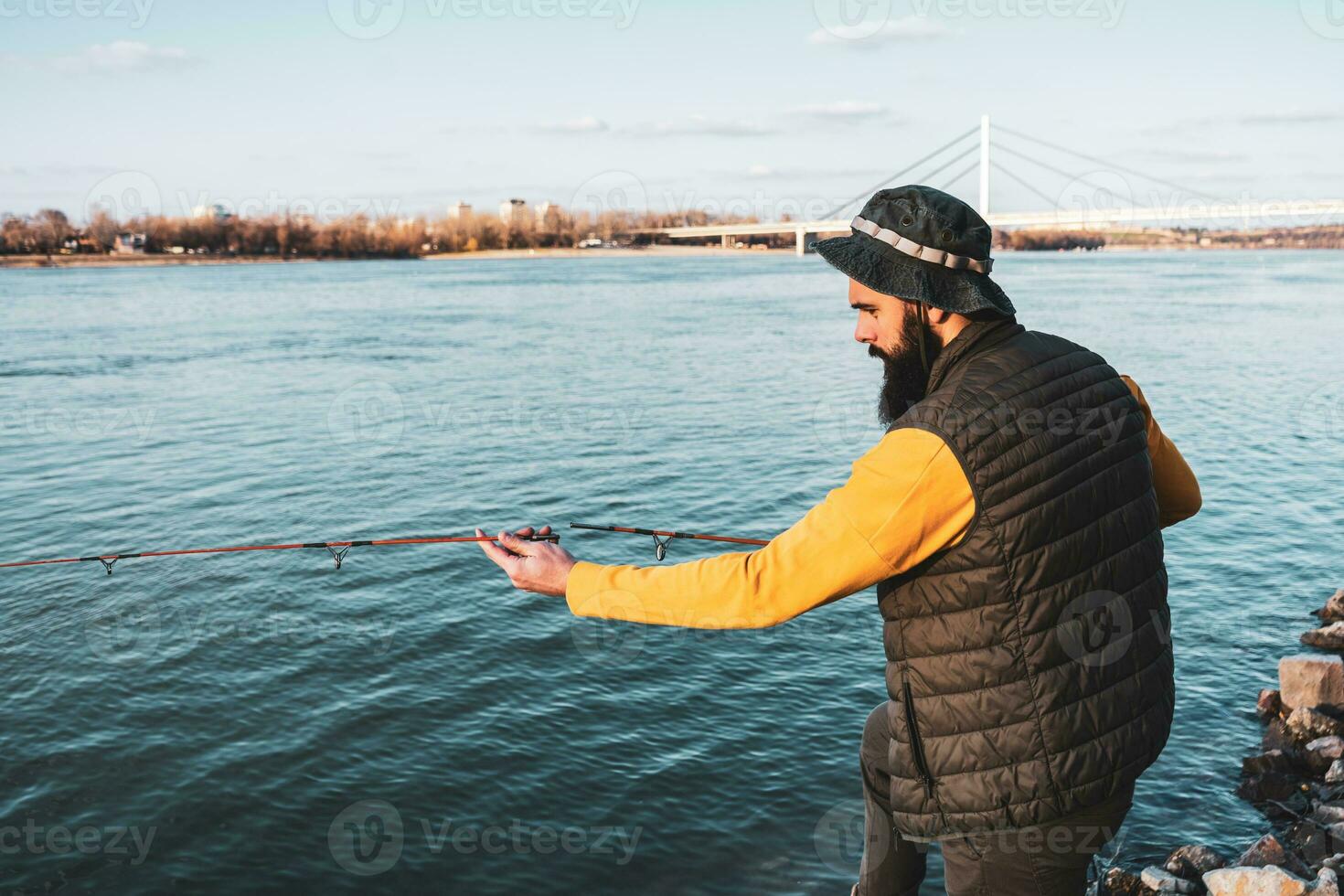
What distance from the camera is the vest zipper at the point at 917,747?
2.74m

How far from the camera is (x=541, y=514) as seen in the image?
53.1 ft

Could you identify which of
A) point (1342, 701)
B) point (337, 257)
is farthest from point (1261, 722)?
point (337, 257)

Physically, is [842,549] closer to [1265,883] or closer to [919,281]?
[919,281]

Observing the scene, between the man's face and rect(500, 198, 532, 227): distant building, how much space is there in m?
146

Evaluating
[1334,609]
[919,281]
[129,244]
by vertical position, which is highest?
[129,244]

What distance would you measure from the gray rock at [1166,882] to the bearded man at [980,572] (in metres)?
4.69

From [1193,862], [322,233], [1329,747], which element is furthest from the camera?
[322,233]

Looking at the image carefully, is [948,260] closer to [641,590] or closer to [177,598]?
[641,590]

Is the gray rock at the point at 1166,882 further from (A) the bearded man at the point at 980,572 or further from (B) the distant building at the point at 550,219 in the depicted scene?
(B) the distant building at the point at 550,219

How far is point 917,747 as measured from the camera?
2.77 m

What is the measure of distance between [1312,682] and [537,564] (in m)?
9.04

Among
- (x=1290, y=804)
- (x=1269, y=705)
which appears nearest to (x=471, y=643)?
(x=1290, y=804)

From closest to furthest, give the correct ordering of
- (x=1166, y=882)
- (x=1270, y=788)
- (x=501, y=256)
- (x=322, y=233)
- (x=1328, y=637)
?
(x=1166, y=882)
(x=1270, y=788)
(x=1328, y=637)
(x=322, y=233)
(x=501, y=256)

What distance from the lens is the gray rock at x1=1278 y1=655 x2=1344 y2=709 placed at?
934 centimetres
